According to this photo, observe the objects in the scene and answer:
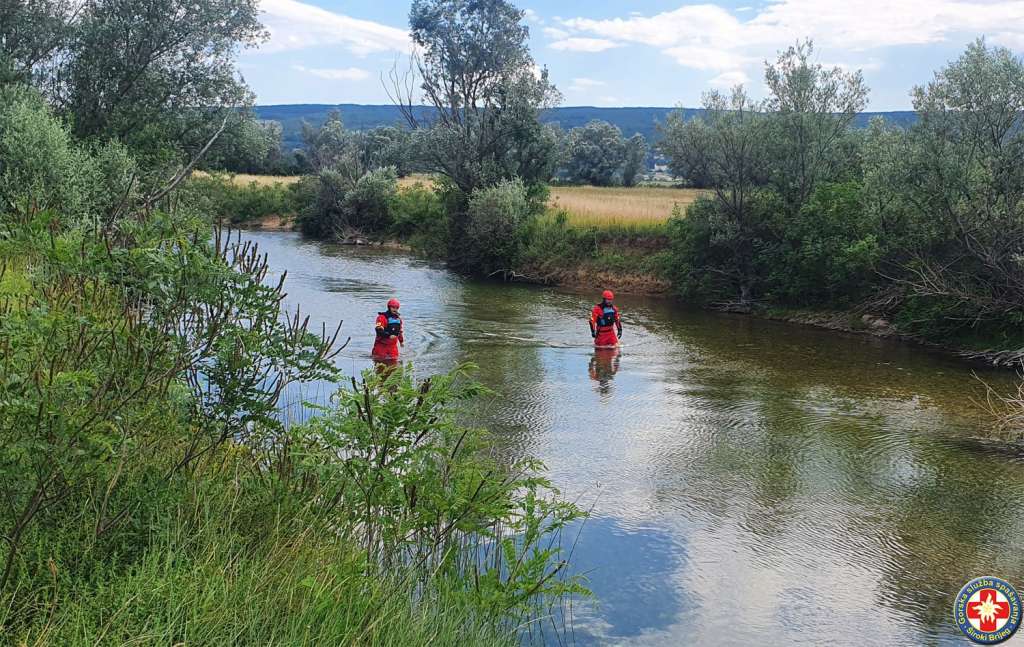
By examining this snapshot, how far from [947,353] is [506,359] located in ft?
35.5

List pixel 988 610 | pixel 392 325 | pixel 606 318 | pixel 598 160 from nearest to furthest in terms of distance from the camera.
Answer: pixel 988 610 < pixel 392 325 < pixel 606 318 < pixel 598 160

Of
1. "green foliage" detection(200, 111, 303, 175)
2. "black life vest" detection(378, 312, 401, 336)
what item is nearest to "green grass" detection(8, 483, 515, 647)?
"black life vest" detection(378, 312, 401, 336)

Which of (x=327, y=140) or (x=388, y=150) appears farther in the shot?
(x=327, y=140)

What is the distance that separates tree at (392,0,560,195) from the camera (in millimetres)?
40719

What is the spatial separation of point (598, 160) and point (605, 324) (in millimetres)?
58002

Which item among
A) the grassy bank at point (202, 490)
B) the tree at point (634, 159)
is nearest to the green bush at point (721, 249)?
the grassy bank at point (202, 490)

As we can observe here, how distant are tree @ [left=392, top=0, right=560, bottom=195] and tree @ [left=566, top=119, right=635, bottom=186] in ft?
99.8

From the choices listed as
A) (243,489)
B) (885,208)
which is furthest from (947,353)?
(243,489)

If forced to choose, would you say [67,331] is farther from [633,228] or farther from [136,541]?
[633,228]

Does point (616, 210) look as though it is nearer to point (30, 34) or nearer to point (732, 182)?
point (732, 182)

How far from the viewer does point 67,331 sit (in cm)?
530

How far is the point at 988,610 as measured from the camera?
826 centimetres

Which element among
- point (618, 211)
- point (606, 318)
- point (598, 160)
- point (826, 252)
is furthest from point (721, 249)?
point (598, 160)

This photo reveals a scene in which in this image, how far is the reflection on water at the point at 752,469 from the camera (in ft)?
27.1
